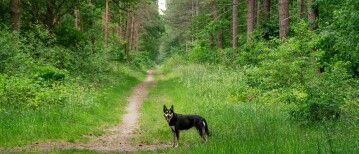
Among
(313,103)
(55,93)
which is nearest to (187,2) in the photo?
(55,93)

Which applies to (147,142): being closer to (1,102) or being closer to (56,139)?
(56,139)

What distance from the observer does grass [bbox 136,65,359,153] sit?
22.4 feet

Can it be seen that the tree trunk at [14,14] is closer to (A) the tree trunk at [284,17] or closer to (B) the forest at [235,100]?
(B) the forest at [235,100]

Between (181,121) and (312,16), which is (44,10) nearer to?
(312,16)

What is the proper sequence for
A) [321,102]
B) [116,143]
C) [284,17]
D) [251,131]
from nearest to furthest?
[251,131] → [321,102] → [116,143] → [284,17]

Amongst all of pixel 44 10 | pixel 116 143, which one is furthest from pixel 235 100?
pixel 44 10

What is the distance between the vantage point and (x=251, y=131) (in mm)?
9477

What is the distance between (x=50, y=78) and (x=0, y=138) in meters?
7.43

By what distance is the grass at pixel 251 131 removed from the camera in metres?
6.83

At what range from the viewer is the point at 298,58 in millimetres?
12930

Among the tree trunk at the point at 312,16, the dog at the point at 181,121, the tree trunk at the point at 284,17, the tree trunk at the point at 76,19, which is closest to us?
the dog at the point at 181,121

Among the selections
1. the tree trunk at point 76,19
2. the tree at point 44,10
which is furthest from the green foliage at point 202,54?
the tree at point 44,10

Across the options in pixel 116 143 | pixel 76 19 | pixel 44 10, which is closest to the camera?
pixel 116 143

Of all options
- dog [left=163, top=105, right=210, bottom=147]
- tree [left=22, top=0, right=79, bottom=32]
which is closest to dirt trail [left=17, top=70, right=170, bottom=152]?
dog [left=163, top=105, right=210, bottom=147]
